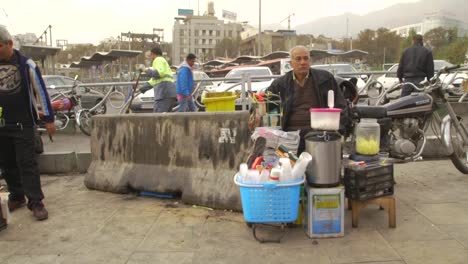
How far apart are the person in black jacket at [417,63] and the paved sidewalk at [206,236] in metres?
3.75

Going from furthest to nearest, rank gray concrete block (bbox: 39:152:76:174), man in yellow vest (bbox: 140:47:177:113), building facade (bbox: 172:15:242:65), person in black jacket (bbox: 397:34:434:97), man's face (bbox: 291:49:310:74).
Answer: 1. building facade (bbox: 172:15:242:65)
2. man in yellow vest (bbox: 140:47:177:113)
3. person in black jacket (bbox: 397:34:434:97)
4. gray concrete block (bbox: 39:152:76:174)
5. man's face (bbox: 291:49:310:74)

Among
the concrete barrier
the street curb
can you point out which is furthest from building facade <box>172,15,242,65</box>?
the concrete barrier

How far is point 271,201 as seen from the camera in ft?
12.5

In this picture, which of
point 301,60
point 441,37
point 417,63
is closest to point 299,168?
point 301,60

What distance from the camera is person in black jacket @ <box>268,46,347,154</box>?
4527 mm

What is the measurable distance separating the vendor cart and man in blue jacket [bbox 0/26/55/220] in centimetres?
237

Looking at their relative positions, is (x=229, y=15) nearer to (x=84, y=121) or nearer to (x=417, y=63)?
(x=84, y=121)

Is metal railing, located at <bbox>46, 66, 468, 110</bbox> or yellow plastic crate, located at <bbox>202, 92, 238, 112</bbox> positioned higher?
metal railing, located at <bbox>46, 66, 468, 110</bbox>

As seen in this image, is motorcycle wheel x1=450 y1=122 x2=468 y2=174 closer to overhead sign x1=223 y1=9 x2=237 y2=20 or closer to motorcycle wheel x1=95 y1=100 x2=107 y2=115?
motorcycle wheel x1=95 y1=100 x2=107 y2=115

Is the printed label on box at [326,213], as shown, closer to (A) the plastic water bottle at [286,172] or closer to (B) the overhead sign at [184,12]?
(A) the plastic water bottle at [286,172]

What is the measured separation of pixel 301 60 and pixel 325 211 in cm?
156

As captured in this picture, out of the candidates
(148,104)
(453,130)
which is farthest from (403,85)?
(148,104)

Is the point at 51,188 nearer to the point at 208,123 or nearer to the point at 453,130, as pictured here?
the point at 208,123

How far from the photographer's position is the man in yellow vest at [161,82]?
903 centimetres
